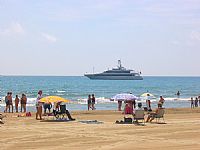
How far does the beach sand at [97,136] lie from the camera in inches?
583

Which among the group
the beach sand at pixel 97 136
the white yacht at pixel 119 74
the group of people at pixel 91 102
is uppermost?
the white yacht at pixel 119 74

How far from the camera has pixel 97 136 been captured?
16969 mm

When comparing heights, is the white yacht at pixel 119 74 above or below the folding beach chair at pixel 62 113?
above

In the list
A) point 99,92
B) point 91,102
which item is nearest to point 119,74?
point 99,92

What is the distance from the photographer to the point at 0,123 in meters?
21.0

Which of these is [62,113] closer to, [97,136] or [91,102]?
[97,136]

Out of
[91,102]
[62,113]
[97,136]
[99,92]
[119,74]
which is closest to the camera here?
[97,136]

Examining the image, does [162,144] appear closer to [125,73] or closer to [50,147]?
[50,147]

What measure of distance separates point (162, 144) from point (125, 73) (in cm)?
13401

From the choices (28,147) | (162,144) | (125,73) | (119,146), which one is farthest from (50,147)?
(125,73)

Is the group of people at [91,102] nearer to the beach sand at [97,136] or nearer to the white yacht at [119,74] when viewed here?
the beach sand at [97,136]

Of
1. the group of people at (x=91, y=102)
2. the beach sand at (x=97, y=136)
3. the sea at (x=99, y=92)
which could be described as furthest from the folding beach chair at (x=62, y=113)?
the group of people at (x=91, y=102)

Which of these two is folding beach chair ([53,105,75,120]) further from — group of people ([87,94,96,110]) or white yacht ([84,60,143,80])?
white yacht ([84,60,143,80])

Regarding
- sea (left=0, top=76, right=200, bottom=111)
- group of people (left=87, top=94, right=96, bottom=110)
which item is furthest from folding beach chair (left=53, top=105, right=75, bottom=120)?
group of people (left=87, top=94, right=96, bottom=110)
